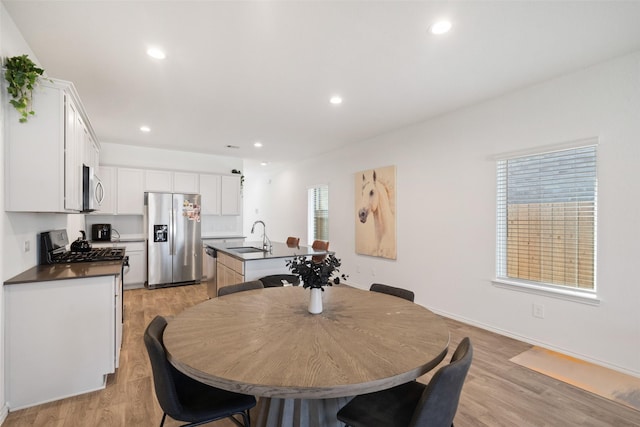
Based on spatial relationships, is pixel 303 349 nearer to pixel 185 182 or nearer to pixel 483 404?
pixel 483 404

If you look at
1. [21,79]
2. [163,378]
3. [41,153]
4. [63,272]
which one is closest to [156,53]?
[21,79]

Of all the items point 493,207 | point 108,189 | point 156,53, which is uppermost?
point 156,53

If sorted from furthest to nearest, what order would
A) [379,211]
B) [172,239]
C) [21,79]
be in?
[172,239]
[379,211]
[21,79]

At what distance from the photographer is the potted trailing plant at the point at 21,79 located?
75.7 inches

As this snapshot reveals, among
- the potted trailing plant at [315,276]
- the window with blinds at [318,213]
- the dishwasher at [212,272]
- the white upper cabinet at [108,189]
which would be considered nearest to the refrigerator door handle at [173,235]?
the white upper cabinet at [108,189]

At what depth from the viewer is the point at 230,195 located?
6488 mm

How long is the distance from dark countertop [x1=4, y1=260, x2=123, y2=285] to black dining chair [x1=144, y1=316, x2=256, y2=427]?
1.10m

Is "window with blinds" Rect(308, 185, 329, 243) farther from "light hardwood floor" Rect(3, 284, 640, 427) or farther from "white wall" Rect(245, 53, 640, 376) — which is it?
"light hardwood floor" Rect(3, 284, 640, 427)

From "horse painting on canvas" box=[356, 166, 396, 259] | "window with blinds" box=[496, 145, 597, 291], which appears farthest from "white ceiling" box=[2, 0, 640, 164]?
"horse painting on canvas" box=[356, 166, 396, 259]

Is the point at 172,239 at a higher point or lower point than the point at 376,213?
lower

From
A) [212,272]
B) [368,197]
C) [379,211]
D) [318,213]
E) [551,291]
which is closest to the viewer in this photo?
[551,291]

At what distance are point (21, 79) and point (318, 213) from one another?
5.14m

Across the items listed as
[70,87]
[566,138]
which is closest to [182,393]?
[70,87]

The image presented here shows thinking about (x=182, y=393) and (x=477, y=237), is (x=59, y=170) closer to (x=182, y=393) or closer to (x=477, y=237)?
(x=182, y=393)
